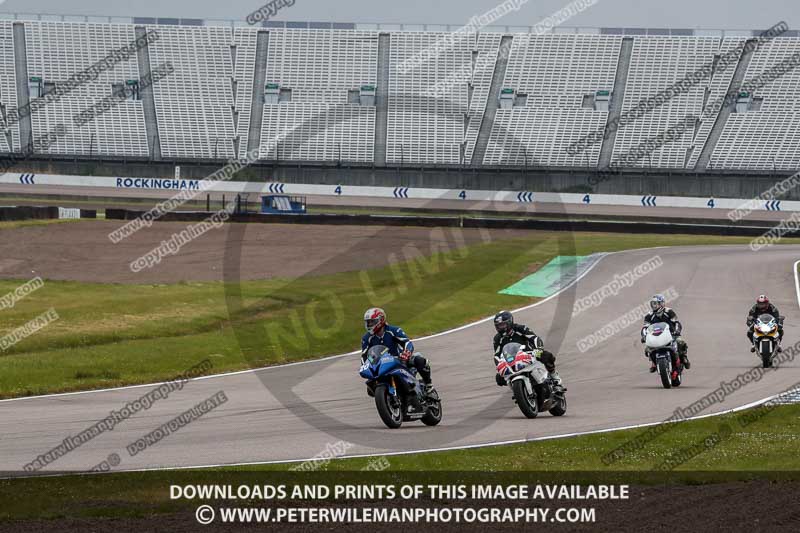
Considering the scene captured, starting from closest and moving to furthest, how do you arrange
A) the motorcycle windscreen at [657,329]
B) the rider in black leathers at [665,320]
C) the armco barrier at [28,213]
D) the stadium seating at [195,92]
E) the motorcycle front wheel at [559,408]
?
the motorcycle front wheel at [559,408] < the motorcycle windscreen at [657,329] < the rider in black leathers at [665,320] < the armco barrier at [28,213] < the stadium seating at [195,92]

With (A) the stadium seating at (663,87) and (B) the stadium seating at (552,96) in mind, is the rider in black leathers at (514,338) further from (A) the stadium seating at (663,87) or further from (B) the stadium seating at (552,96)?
(A) the stadium seating at (663,87)

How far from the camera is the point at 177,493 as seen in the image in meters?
11.1

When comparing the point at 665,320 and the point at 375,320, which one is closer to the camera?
the point at 375,320

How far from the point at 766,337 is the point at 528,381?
880 centimetres

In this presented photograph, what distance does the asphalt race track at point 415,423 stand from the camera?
14.2 m

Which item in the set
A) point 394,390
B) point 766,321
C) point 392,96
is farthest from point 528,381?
point 392,96

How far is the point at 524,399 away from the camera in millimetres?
16219

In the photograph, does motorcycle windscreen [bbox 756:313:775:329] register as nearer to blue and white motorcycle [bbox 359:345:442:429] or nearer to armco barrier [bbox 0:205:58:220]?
blue and white motorcycle [bbox 359:345:442:429]

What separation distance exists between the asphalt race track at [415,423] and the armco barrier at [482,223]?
80.3ft

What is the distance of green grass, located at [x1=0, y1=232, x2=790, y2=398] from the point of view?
73.3 ft

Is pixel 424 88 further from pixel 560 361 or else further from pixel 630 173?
pixel 560 361

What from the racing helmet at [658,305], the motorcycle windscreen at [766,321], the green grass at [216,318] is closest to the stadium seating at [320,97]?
the green grass at [216,318]

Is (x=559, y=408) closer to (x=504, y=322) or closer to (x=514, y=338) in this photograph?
(x=514, y=338)

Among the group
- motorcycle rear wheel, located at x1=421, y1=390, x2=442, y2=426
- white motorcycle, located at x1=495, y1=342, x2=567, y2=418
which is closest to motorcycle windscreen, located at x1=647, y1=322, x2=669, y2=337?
white motorcycle, located at x1=495, y1=342, x2=567, y2=418
